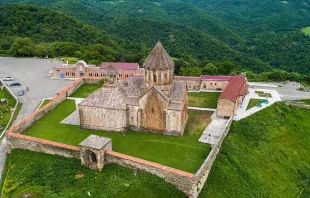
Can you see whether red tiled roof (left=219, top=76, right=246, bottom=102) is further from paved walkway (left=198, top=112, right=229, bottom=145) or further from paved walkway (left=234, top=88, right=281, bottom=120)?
paved walkway (left=198, top=112, right=229, bottom=145)

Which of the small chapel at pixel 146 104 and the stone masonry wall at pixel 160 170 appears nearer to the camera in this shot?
the stone masonry wall at pixel 160 170

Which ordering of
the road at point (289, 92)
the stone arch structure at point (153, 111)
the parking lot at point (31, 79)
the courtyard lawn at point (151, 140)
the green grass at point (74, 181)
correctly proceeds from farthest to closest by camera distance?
the road at point (289, 92) < the parking lot at point (31, 79) < the stone arch structure at point (153, 111) < the courtyard lawn at point (151, 140) < the green grass at point (74, 181)

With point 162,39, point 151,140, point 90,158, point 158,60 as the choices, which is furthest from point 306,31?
point 90,158

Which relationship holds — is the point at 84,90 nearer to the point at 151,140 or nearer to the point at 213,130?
the point at 151,140

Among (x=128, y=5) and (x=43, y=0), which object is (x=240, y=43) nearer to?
(x=128, y=5)

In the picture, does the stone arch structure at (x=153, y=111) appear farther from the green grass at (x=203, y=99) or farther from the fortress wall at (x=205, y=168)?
the green grass at (x=203, y=99)

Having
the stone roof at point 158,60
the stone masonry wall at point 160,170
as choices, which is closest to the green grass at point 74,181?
the stone masonry wall at point 160,170

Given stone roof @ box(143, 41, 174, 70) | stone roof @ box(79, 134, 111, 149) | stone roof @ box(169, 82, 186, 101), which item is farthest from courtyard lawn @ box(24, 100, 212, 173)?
stone roof @ box(143, 41, 174, 70)
